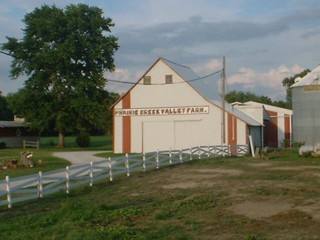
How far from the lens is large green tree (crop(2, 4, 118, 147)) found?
57.2 metres

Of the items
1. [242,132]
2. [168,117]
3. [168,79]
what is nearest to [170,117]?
[168,117]

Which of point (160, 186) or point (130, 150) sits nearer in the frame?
point (160, 186)

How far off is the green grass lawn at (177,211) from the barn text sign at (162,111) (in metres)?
24.2

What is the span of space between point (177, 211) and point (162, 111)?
32864 millimetres

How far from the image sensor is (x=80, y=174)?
69.1ft

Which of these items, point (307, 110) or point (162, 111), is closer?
point (307, 110)

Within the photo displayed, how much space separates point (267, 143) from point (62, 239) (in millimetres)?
50779

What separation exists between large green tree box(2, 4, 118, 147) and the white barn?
1130 centimetres

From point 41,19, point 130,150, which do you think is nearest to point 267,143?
point 130,150

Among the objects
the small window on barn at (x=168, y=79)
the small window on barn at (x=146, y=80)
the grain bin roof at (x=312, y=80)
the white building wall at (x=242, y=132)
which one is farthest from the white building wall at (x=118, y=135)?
the grain bin roof at (x=312, y=80)

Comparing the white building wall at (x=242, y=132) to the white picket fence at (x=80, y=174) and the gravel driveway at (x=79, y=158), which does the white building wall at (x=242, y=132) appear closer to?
the white picket fence at (x=80, y=174)

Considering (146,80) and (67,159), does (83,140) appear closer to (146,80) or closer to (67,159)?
(146,80)

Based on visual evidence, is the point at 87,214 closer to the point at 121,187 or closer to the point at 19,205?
the point at 19,205

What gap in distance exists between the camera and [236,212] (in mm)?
12914
